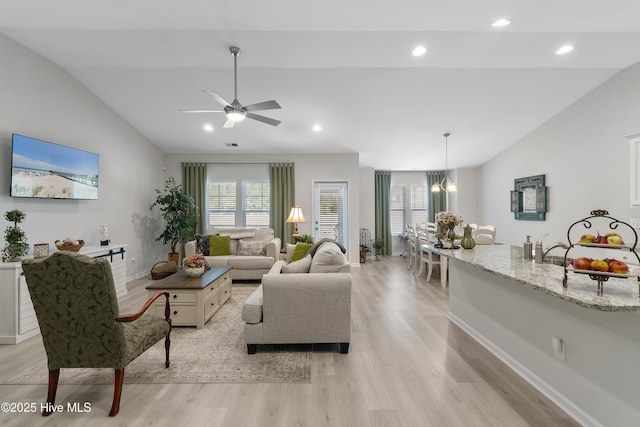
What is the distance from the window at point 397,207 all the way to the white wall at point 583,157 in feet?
8.51

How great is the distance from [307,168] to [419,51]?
3860 millimetres

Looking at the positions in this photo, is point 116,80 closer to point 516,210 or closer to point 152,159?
point 152,159

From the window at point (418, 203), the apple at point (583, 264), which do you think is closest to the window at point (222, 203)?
the window at point (418, 203)

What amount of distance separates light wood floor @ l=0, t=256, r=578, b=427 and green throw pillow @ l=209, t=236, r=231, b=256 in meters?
2.86

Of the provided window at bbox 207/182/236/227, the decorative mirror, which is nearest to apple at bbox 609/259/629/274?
the decorative mirror

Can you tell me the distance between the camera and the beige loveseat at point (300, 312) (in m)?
2.63

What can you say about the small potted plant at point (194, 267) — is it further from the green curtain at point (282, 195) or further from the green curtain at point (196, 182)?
the green curtain at point (196, 182)

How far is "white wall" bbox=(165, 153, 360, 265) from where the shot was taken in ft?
22.1

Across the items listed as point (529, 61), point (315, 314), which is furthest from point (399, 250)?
point (315, 314)

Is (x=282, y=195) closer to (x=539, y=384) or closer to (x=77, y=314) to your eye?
(x=77, y=314)

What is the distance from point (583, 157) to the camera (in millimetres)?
4754

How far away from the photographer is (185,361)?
2.53 meters

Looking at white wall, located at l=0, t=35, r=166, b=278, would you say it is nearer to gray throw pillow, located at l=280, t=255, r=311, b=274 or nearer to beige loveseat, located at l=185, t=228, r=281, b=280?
beige loveseat, located at l=185, t=228, r=281, b=280

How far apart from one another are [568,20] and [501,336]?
116 inches
